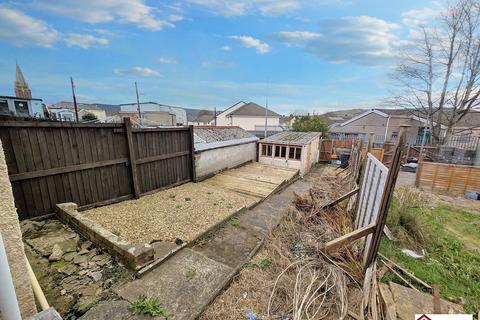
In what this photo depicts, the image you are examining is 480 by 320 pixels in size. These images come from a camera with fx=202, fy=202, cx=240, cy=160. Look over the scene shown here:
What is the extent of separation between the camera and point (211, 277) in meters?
3.38

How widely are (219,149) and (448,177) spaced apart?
1131cm

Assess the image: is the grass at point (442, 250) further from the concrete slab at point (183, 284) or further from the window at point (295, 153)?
the window at point (295, 153)

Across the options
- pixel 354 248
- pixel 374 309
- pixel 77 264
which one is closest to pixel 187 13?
pixel 77 264

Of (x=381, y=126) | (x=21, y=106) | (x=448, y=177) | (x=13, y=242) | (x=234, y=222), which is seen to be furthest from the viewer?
(x=381, y=126)

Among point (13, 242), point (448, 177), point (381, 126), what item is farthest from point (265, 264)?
point (381, 126)

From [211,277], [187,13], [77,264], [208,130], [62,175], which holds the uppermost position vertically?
[187,13]

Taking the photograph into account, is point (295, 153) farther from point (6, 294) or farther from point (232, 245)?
point (6, 294)

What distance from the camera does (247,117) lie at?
114 ft

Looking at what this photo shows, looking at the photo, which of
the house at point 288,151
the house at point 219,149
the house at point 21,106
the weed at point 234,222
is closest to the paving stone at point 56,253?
the weed at point 234,222

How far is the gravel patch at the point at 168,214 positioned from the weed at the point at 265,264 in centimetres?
156

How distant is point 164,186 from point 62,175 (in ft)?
9.94

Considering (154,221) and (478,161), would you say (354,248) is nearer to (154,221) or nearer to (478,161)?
(154,221)

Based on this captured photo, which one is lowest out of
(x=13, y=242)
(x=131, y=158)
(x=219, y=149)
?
(x=219, y=149)

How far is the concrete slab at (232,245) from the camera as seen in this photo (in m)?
3.93
